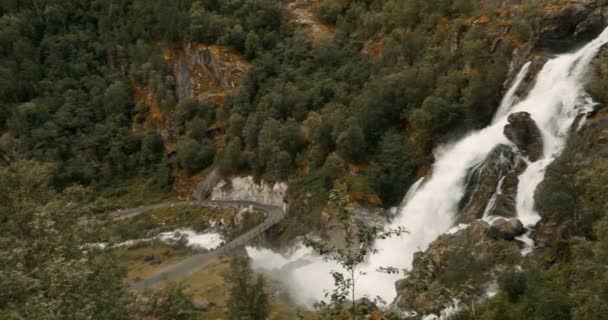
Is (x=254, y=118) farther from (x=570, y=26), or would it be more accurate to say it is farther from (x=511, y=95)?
(x=570, y=26)

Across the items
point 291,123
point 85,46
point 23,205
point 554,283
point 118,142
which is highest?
point 23,205

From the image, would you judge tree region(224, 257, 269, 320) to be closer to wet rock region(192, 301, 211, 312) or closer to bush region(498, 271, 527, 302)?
wet rock region(192, 301, 211, 312)

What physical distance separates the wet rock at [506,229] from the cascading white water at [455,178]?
12.0ft

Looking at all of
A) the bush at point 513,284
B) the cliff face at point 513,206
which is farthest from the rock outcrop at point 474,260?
the bush at point 513,284

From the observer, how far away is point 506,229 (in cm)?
3431

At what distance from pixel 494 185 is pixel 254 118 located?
142 ft

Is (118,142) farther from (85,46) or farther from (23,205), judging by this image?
(23,205)

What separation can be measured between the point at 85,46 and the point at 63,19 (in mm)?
9779

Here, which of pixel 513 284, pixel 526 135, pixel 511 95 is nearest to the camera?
pixel 513 284

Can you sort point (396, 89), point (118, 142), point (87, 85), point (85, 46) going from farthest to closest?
point (85, 46)
point (87, 85)
point (118, 142)
point (396, 89)

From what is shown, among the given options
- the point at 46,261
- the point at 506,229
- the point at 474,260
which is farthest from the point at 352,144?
the point at 46,261

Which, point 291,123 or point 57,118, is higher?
point 291,123

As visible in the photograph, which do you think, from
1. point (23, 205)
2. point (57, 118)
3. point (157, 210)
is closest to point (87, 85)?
point (57, 118)

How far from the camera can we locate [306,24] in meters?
104
